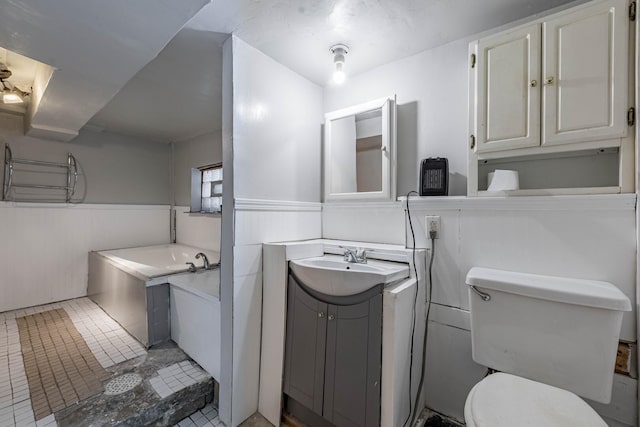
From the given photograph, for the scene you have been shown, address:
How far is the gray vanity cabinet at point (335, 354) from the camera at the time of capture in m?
1.19

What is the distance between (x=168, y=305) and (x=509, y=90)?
106 inches

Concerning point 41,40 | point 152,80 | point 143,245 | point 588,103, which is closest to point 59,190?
point 143,245

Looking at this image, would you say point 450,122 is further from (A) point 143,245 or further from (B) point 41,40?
(A) point 143,245

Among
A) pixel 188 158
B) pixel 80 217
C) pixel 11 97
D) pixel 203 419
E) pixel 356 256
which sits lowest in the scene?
pixel 203 419

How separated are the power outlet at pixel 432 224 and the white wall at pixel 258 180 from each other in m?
0.84

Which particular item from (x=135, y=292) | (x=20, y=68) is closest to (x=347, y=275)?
(x=135, y=292)

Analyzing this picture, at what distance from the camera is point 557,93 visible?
117 cm

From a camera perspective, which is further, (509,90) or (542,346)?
(509,90)

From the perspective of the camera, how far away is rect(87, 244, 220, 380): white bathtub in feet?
5.79

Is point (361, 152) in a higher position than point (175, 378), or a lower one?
higher

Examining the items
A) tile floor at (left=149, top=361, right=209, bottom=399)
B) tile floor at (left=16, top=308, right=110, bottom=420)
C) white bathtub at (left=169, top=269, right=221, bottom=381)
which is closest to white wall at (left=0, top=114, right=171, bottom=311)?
tile floor at (left=16, top=308, right=110, bottom=420)

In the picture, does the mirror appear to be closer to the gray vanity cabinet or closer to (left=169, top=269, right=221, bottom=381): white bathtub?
the gray vanity cabinet

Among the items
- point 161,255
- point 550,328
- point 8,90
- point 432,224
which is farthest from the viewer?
point 161,255

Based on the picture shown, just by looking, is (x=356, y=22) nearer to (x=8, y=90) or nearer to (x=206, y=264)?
(x=206, y=264)
